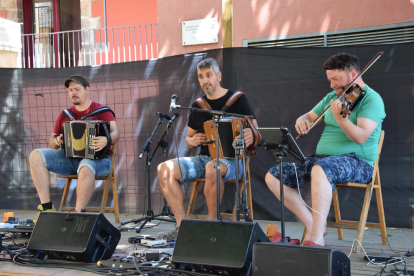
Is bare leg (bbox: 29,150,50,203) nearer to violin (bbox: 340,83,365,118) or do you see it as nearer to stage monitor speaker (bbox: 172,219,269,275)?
stage monitor speaker (bbox: 172,219,269,275)

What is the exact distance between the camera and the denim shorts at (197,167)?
3287 mm

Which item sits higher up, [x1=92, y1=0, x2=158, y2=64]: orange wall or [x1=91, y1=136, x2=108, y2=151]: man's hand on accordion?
[x1=92, y1=0, x2=158, y2=64]: orange wall

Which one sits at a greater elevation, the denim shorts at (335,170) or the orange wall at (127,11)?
the orange wall at (127,11)

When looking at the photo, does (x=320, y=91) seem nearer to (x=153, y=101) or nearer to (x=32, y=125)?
(x=153, y=101)

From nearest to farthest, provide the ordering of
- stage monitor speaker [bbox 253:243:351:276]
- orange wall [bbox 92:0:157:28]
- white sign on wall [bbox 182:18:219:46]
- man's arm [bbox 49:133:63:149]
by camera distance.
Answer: stage monitor speaker [bbox 253:243:351:276] → man's arm [bbox 49:133:63:149] → white sign on wall [bbox 182:18:219:46] → orange wall [bbox 92:0:157:28]

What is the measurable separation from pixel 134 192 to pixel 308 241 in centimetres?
240

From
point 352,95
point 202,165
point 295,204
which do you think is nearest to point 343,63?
point 352,95

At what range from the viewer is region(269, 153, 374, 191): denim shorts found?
2.64 m

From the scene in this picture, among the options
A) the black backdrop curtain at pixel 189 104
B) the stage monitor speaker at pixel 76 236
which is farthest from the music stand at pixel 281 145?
the black backdrop curtain at pixel 189 104

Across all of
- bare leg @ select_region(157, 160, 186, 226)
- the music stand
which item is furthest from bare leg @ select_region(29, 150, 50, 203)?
the music stand

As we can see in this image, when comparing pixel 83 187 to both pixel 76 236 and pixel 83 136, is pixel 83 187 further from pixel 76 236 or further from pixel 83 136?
pixel 76 236

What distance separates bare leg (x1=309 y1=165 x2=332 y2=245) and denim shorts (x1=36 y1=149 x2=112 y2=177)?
1.85 meters

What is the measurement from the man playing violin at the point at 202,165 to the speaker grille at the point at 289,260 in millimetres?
1243

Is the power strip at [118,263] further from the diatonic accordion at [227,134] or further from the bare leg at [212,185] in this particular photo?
the diatonic accordion at [227,134]
